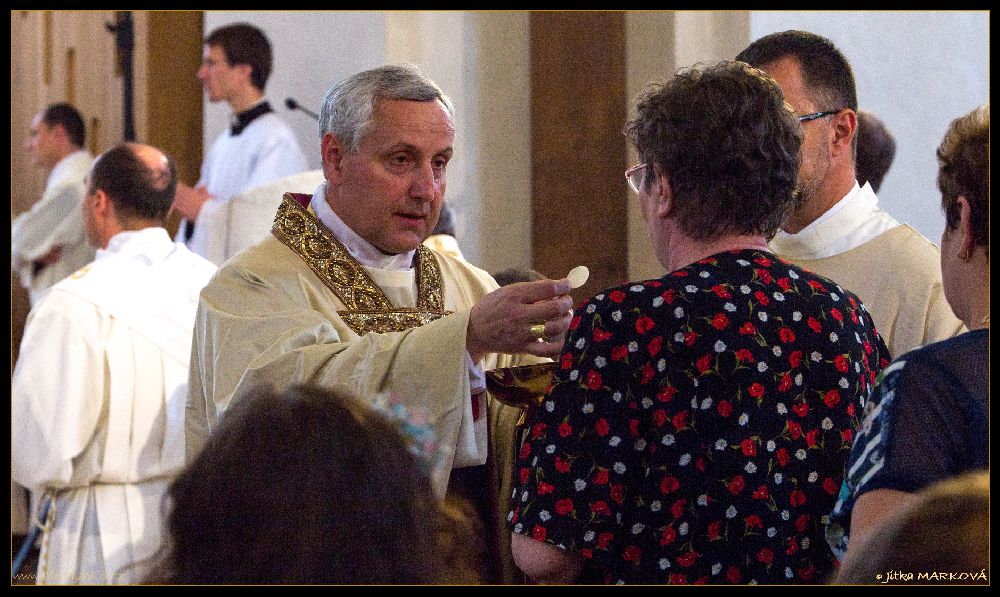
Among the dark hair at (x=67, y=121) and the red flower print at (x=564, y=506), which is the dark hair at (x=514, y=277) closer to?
the red flower print at (x=564, y=506)

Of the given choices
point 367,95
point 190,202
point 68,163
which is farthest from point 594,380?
point 68,163

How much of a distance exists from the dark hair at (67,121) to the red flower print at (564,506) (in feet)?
22.9

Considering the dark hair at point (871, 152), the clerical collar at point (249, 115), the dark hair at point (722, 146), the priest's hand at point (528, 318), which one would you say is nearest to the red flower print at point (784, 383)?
the dark hair at point (722, 146)

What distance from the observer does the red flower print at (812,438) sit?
227cm

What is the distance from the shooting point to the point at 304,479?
157 centimetres

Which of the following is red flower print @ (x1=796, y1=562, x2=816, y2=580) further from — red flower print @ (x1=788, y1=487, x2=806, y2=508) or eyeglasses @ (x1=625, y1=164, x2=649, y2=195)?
eyeglasses @ (x1=625, y1=164, x2=649, y2=195)

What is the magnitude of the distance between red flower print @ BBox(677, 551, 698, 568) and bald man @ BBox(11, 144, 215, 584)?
300cm

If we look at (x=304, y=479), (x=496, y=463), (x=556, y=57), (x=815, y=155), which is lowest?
(x=496, y=463)

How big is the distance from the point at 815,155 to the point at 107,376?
2800 mm

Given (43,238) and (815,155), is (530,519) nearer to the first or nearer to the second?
(815,155)

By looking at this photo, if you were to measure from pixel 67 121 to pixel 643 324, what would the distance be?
276 inches

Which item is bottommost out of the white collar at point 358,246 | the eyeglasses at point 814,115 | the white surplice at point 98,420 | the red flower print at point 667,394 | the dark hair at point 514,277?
the white surplice at point 98,420

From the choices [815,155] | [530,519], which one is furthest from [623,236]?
[530,519]

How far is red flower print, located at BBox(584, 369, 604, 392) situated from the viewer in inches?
87.0
